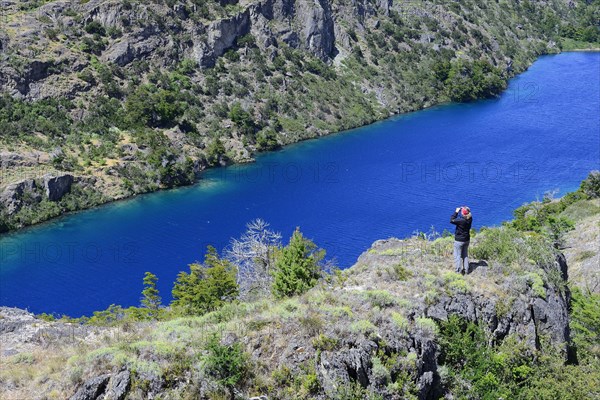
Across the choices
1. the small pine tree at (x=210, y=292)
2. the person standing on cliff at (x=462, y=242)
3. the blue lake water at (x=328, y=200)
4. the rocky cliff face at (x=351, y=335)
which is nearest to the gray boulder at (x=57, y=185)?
the blue lake water at (x=328, y=200)

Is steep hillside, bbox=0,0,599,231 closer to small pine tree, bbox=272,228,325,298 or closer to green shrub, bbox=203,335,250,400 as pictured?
small pine tree, bbox=272,228,325,298

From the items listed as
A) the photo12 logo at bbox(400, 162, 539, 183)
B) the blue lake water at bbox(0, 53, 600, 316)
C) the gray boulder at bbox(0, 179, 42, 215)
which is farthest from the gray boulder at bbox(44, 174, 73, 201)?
the photo12 logo at bbox(400, 162, 539, 183)

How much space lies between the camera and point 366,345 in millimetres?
16906

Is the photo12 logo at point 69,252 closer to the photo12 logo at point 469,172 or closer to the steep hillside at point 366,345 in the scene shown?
the photo12 logo at point 469,172

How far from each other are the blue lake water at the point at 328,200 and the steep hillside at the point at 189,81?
5225mm

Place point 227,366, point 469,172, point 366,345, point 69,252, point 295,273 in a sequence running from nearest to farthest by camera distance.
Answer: point 227,366
point 366,345
point 295,273
point 69,252
point 469,172

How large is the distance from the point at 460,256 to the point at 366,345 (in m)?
5.57

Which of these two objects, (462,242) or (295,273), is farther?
(295,273)

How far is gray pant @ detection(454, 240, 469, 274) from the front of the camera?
2064cm

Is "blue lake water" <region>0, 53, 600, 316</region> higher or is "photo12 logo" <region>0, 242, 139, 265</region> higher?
"blue lake water" <region>0, 53, 600, 316</region>

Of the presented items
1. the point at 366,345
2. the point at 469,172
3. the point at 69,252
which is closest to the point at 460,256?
the point at 366,345

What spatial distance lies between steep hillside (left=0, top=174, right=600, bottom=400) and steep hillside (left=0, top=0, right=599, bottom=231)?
62.4 meters

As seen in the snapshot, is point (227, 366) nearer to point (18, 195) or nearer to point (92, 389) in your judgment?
point (92, 389)

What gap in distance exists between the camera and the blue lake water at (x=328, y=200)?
5988 centimetres
